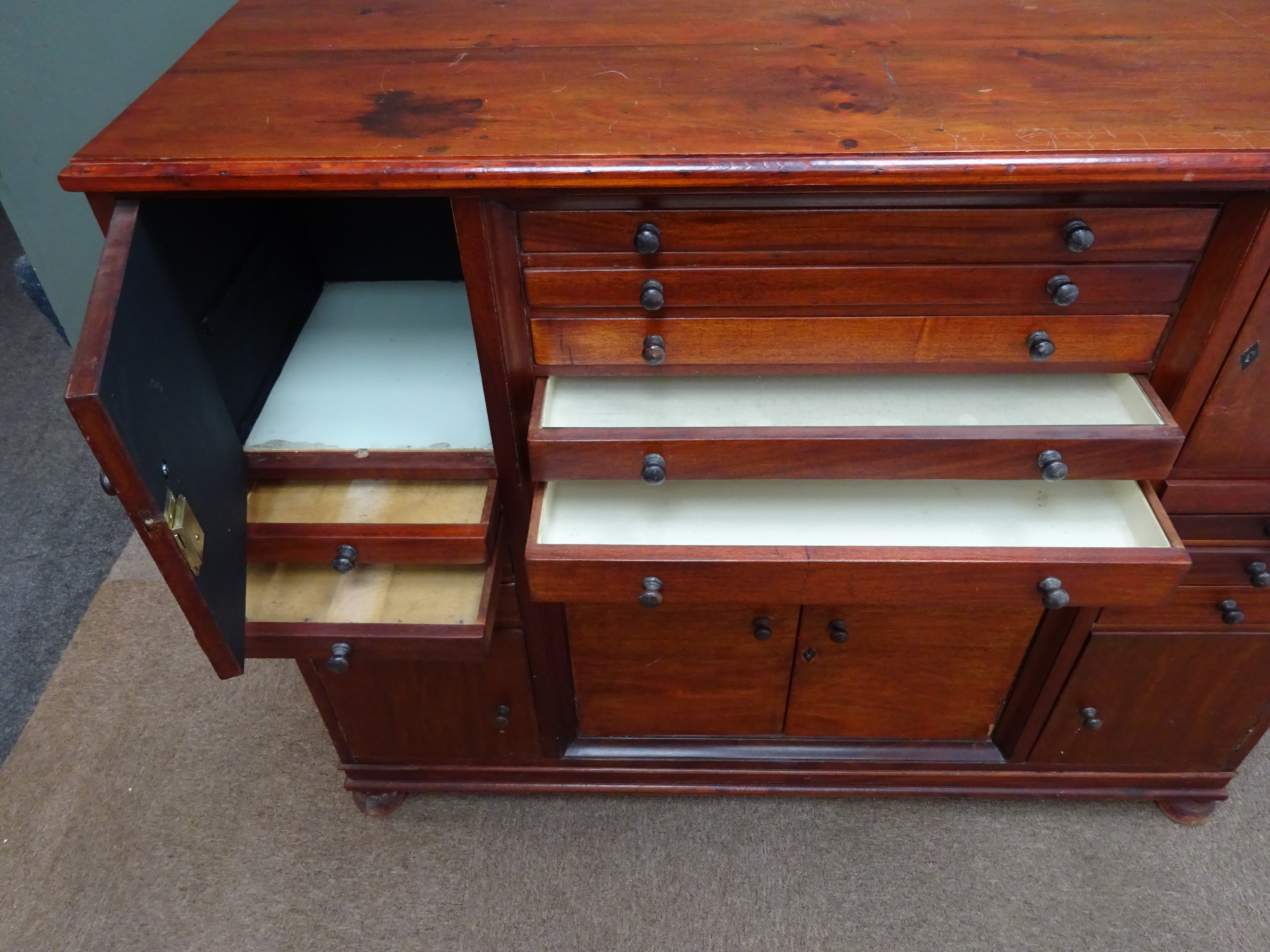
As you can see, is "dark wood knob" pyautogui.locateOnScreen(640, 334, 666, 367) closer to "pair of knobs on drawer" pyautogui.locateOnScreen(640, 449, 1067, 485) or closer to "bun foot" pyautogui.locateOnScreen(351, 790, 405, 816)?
"pair of knobs on drawer" pyautogui.locateOnScreen(640, 449, 1067, 485)

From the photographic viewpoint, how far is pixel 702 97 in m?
0.77

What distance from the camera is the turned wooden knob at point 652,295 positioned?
2.49 ft

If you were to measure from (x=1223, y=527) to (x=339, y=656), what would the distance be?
0.92 m

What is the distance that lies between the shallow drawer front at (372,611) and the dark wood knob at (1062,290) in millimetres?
584

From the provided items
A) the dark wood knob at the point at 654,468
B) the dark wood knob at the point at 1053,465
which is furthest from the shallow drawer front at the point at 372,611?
the dark wood knob at the point at 1053,465

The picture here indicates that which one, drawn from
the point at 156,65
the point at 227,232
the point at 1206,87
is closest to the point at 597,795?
the point at 227,232

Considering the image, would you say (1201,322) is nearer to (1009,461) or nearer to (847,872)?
(1009,461)

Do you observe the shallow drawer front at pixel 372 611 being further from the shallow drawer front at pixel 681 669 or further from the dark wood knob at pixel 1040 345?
the dark wood knob at pixel 1040 345

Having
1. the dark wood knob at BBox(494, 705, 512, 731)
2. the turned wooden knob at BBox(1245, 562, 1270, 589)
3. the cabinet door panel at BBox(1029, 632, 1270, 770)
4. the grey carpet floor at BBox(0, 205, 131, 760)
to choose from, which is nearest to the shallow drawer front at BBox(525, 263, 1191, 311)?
the turned wooden knob at BBox(1245, 562, 1270, 589)

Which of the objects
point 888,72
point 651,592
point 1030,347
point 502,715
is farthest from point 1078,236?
point 502,715

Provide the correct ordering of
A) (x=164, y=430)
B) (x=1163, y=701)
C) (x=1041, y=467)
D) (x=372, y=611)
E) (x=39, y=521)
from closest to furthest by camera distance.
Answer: (x=164, y=430) → (x=1041, y=467) → (x=372, y=611) → (x=1163, y=701) → (x=39, y=521)

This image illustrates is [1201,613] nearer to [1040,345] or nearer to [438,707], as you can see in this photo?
[1040,345]

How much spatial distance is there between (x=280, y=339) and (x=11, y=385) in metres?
1.38

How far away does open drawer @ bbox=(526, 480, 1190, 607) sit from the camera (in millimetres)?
810
